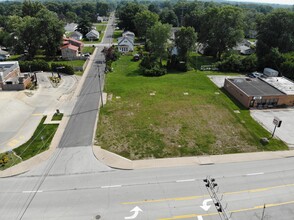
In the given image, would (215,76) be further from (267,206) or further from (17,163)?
(17,163)

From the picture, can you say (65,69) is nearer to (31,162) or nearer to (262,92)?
(31,162)

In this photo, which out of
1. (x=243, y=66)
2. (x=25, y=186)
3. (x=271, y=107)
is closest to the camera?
(x=25, y=186)

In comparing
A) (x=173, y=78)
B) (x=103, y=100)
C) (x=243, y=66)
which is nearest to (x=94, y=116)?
(x=103, y=100)

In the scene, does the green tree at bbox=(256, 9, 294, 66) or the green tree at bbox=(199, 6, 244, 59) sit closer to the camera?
the green tree at bbox=(256, 9, 294, 66)

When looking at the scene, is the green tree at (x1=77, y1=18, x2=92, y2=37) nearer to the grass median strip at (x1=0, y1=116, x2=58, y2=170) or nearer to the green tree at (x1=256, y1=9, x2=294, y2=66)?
the green tree at (x1=256, y1=9, x2=294, y2=66)

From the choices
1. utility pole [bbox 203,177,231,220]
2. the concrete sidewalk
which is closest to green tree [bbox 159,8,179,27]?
the concrete sidewalk
